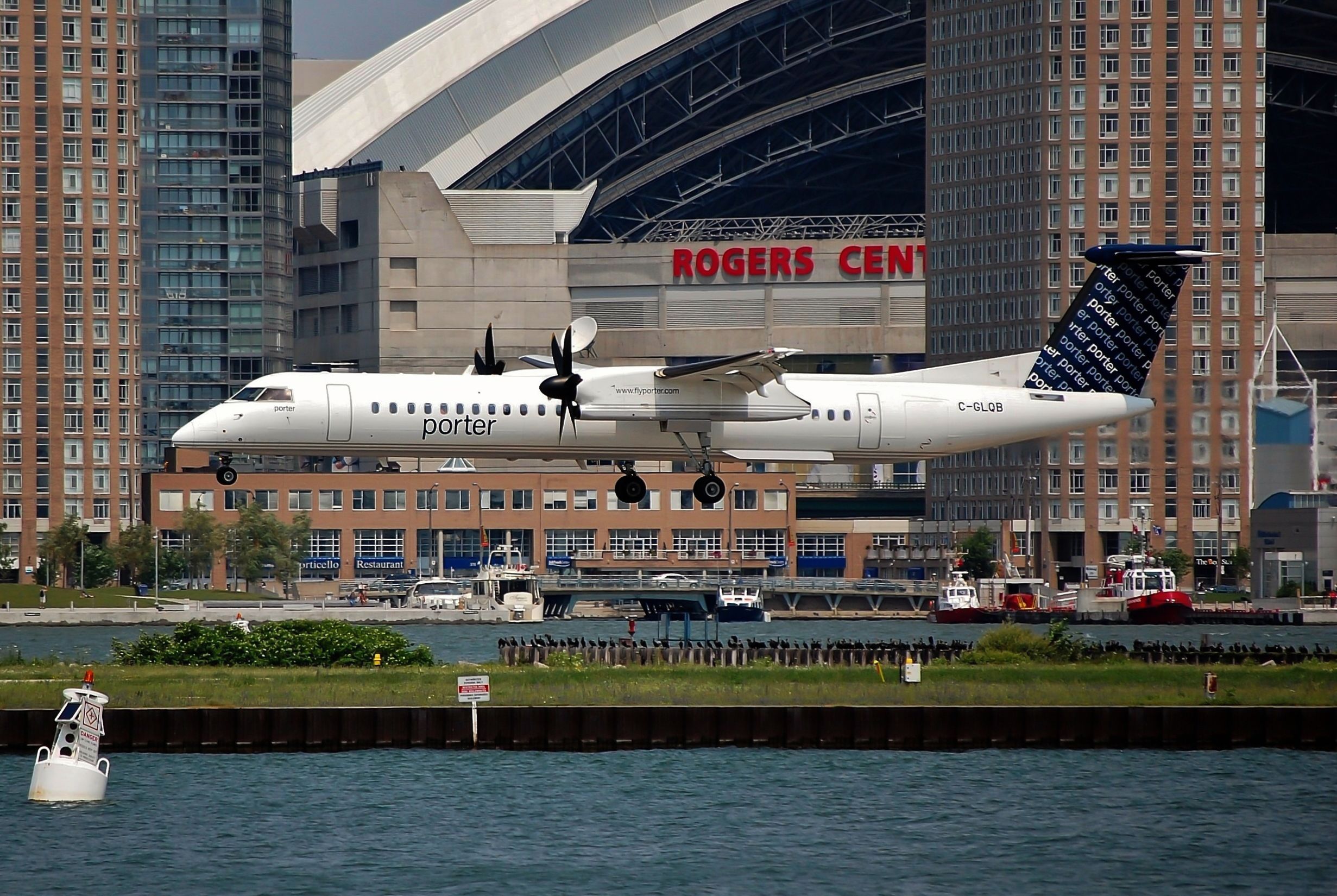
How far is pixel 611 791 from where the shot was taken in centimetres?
6569

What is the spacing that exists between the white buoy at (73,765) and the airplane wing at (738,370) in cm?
2039

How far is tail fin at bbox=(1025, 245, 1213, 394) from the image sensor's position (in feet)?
240

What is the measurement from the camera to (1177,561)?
174750 millimetres

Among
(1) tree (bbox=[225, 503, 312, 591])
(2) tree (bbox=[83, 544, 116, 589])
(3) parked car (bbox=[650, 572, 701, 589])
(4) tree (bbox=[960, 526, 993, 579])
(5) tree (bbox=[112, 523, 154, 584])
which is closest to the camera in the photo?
(3) parked car (bbox=[650, 572, 701, 589])

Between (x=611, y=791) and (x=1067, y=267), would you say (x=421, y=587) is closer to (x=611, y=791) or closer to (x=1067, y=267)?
(x=1067, y=267)

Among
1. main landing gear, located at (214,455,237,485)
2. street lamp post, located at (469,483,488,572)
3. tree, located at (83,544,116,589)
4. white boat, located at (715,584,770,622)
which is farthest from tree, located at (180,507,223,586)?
main landing gear, located at (214,455,237,485)

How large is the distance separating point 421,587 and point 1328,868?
392 feet

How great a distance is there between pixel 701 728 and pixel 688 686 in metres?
5.50

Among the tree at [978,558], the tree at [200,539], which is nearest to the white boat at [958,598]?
the tree at [978,558]

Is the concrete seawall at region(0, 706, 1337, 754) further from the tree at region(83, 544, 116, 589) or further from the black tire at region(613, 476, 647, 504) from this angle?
the tree at region(83, 544, 116, 589)

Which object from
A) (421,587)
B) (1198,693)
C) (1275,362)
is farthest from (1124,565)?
(1198,693)

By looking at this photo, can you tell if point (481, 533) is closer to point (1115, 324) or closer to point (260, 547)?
point (260, 547)

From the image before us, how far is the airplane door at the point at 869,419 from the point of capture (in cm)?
6919

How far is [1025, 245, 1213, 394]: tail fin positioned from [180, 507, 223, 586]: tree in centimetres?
11690
